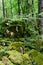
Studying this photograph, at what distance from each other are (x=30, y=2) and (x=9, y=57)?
4.82m

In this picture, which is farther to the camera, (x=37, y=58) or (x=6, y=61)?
(x=37, y=58)

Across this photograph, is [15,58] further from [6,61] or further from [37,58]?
[37,58]

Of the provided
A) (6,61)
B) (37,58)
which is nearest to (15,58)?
(6,61)

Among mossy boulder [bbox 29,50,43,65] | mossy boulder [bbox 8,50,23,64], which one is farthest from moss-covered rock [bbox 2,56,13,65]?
mossy boulder [bbox 29,50,43,65]

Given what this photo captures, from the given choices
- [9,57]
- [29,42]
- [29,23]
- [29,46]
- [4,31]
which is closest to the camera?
[9,57]

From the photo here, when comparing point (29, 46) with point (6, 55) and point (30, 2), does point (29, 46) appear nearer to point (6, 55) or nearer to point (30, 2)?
point (6, 55)

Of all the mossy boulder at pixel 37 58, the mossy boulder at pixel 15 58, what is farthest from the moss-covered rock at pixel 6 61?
the mossy boulder at pixel 37 58

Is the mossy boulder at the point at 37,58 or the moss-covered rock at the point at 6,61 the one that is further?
the mossy boulder at the point at 37,58

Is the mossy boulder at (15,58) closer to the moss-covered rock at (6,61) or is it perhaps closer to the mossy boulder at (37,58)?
the moss-covered rock at (6,61)

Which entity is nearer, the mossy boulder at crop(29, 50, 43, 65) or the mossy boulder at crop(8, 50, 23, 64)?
the mossy boulder at crop(8, 50, 23, 64)

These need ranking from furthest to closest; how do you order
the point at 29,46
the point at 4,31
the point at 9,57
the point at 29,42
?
the point at 4,31, the point at 29,42, the point at 29,46, the point at 9,57

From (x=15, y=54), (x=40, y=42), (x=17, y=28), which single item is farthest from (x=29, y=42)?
(x=15, y=54)

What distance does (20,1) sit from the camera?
21.4 ft

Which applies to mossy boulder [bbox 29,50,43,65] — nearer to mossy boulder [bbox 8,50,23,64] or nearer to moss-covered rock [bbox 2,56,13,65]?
mossy boulder [bbox 8,50,23,64]
